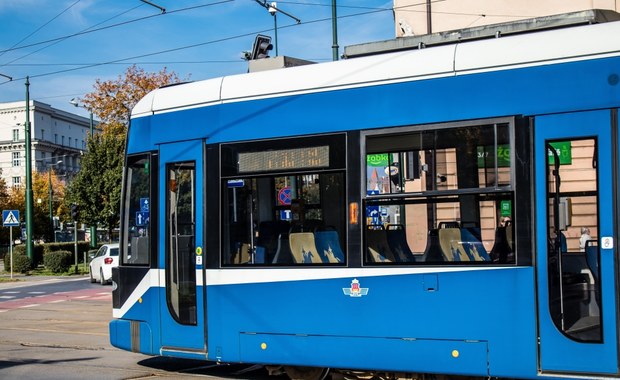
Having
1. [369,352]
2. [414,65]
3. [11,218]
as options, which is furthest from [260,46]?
[11,218]

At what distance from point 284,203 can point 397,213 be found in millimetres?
1251

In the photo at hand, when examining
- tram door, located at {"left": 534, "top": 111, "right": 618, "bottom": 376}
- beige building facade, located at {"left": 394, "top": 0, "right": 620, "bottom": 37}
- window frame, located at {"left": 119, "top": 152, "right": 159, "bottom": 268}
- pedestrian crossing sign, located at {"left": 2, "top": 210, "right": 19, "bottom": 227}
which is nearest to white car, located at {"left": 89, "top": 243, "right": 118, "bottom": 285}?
pedestrian crossing sign, located at {"left": 2, "top": 210, "right": 19, "bottom": 227}

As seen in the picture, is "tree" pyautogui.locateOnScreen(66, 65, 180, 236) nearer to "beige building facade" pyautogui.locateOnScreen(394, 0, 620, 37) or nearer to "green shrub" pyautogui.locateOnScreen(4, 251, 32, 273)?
"green shrub" pyautogui.locateOnScreen(4, 251, 32, 273)

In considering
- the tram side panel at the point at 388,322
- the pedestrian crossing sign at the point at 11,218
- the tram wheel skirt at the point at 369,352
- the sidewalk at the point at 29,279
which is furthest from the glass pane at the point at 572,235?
the pedestrian crossing sign at the point at 11,218

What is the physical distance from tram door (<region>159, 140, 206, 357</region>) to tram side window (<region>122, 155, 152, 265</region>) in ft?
0.91

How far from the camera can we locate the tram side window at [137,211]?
8.93 m

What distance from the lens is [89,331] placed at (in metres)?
14.0

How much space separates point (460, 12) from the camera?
2197 centimetres

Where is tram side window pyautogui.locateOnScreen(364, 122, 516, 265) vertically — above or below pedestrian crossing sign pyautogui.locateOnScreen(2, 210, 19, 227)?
above

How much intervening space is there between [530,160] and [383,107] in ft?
4.91

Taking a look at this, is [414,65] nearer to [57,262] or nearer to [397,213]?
[397,213]

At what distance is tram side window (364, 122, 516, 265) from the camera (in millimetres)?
6852

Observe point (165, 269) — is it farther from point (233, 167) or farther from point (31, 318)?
point (31, 318)

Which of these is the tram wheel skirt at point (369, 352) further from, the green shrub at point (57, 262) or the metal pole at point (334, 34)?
the green shrub at point (57, 262)
